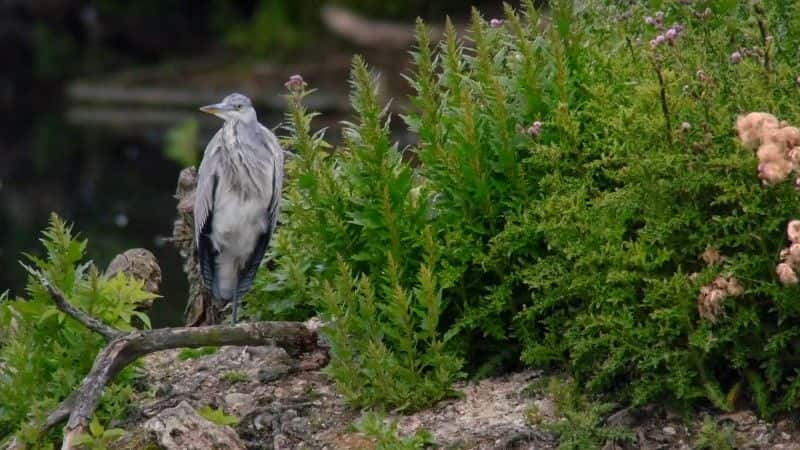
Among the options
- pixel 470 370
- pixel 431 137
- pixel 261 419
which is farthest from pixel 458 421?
pixel 431 137

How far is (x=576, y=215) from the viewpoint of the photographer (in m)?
4.52

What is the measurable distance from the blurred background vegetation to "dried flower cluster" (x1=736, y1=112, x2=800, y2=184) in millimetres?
7127

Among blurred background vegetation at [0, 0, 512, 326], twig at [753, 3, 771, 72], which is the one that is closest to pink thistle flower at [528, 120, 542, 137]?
twig at [753, 3, 771, 72]

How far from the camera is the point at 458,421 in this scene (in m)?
4.62

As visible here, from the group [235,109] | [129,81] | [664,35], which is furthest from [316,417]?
[129,81]

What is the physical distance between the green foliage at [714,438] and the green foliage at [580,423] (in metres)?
0.22

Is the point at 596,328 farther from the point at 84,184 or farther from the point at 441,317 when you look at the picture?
the point at 84,184

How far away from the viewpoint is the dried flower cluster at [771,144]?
3.72 metres

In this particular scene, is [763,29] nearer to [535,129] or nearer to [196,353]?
[535,129]

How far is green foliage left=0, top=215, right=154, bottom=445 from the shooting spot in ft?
16.2

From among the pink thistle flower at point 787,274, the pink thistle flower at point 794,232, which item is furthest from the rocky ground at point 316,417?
the pink thistle flower at point 794,232

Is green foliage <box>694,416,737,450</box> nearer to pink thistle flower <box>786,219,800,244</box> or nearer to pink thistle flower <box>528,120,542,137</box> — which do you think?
pink thistle flower <box>786,219,800,244</box>

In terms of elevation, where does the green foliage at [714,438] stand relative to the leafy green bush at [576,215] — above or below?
below

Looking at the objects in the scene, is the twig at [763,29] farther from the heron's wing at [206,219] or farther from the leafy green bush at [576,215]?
the heron's wing at [206,219]
